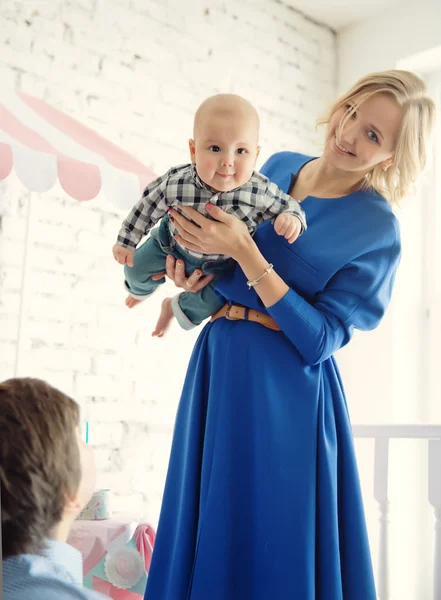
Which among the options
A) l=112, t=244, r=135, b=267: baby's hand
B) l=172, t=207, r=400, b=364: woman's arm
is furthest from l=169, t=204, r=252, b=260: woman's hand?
l=112, t=244, r=135, b=267: baby's hand

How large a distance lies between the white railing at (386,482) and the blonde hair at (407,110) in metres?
0.79

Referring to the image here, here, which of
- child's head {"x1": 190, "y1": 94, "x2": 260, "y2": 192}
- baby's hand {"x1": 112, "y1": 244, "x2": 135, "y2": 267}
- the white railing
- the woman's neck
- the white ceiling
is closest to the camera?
child's head {"x1": 190, "y1": 94, "x2": 260, "y2": 192}

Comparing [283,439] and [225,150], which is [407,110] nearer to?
[225,150]

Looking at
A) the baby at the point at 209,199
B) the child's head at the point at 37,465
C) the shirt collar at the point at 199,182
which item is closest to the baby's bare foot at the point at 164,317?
the baby at the point at 209,199

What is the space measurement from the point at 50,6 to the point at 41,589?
7.53 feet

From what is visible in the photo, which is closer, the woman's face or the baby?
the baby

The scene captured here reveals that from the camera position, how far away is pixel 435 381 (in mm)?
3195

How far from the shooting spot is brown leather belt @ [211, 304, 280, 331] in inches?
50.9

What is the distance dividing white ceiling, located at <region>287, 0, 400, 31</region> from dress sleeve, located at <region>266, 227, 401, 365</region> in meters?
2.43

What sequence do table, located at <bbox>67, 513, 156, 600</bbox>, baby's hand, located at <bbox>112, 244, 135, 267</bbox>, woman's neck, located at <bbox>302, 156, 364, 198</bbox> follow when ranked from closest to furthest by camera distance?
baby's hand, located at <bbox>112, 244, 135, 267</bbox> < woman's neck, located at <bbox>302, 156, 364, 198</bbox> < table, located at <bbox>67, 513, 156, 600</bbox>

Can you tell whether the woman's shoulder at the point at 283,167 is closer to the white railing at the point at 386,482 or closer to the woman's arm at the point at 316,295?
the woman's arm at the point at 316,295

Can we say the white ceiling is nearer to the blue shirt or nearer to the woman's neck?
the woman's neck

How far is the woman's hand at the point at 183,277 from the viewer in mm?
1313

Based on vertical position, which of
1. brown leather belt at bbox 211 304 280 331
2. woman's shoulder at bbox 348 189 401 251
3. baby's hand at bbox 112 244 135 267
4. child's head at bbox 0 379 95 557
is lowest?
child's head at bbox 0 379 95 557
